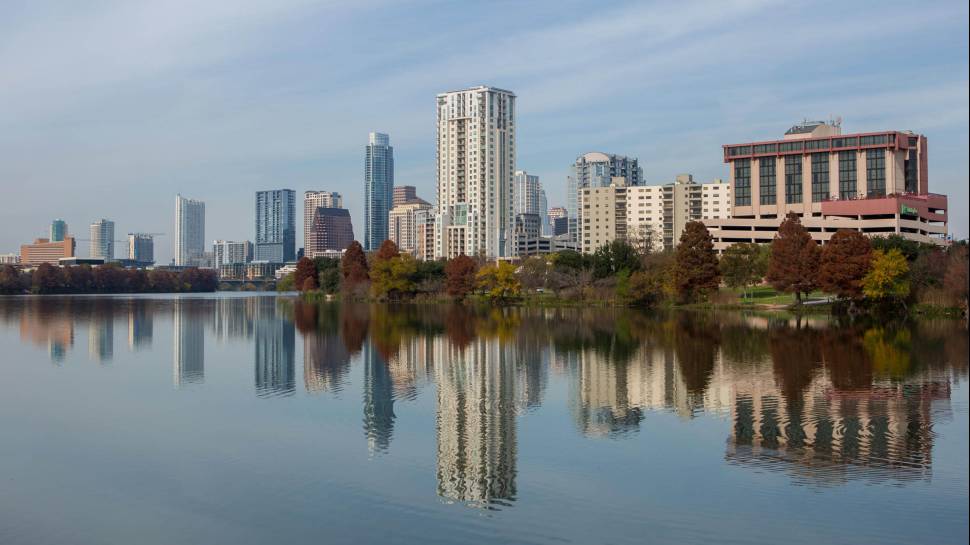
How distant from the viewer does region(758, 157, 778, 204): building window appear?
4306 inches

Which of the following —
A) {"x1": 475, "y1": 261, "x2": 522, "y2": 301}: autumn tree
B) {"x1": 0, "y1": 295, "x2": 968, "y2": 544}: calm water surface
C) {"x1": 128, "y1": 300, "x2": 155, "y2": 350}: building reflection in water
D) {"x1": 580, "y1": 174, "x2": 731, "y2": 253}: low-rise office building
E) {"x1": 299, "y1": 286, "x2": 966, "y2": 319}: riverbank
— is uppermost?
{"x1": 580, "y1": 174, "x2": 731, "y2": 253}: low-rise office building

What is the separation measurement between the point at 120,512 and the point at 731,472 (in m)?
9.78

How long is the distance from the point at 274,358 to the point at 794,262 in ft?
123

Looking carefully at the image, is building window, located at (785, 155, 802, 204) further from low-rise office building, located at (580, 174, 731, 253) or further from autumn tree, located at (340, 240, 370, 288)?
autumn tree, located at (340, 240, 370, 288)

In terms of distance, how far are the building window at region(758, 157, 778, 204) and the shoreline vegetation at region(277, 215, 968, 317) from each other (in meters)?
30.8

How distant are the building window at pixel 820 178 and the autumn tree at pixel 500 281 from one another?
165ft

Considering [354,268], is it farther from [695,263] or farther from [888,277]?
[888,277]

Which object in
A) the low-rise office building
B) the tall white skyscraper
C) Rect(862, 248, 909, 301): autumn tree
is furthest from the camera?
the tall white skyscraper

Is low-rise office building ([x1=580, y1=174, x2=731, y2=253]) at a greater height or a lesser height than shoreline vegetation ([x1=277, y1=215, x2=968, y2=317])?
greater

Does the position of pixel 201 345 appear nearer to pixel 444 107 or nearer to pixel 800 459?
pixel 800 459

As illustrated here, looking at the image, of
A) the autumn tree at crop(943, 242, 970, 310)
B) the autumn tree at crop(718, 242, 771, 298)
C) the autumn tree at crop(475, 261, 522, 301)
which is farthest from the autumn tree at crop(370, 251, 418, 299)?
the autumn tree at crop(943, 242, 970, 310)

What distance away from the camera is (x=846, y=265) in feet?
167

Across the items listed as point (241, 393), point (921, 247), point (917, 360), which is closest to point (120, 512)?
point (241, 393)

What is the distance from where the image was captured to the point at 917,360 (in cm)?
2780
